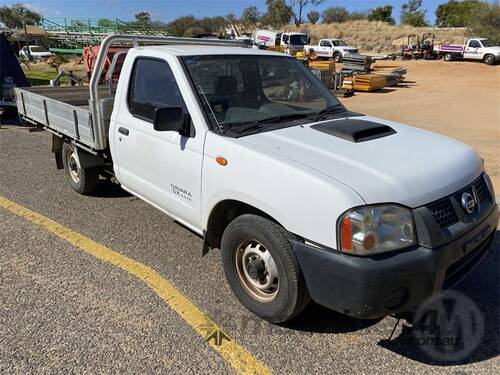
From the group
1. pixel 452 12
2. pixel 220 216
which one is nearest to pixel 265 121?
pixel 220 216

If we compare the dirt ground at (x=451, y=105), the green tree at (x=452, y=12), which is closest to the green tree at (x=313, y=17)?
the green tree at (x=452, y=12)

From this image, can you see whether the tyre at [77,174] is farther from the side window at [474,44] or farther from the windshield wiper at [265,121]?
the side window at [474,44]

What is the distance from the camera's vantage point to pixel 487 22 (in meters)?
43.4

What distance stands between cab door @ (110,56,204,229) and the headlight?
51.7 inches

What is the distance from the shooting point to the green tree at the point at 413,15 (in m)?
72.1

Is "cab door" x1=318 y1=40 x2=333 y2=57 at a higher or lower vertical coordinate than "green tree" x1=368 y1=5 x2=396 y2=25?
lower

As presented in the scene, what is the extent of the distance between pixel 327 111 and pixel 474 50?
35.1 meters

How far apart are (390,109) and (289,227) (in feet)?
44.0

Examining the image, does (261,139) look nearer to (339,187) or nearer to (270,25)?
(339,187)

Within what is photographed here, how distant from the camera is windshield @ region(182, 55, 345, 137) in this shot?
11.3ft

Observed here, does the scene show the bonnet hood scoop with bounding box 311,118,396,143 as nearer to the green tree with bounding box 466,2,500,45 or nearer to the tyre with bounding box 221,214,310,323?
the tyre with bounding box 221,214,310,323

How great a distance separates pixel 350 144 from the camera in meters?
3.04

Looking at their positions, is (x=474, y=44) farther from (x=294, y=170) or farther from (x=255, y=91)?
(x=294, y=170)

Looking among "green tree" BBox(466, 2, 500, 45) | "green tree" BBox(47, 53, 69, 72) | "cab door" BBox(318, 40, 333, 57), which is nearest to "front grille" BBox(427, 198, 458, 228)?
"green tree" BBox(47, 53, 69, 72)
